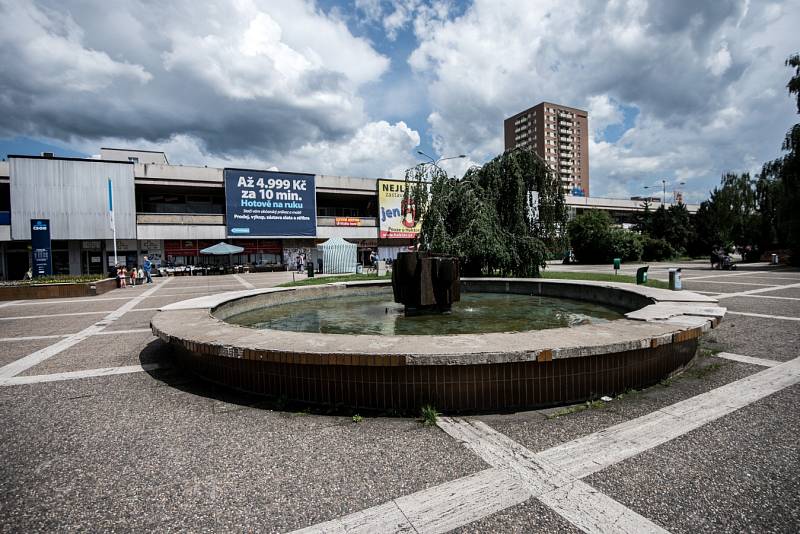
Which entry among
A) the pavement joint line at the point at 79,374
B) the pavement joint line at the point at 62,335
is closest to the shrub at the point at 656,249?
the pavement joint line at the point at 62,335

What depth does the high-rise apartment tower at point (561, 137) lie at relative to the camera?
10431 cm

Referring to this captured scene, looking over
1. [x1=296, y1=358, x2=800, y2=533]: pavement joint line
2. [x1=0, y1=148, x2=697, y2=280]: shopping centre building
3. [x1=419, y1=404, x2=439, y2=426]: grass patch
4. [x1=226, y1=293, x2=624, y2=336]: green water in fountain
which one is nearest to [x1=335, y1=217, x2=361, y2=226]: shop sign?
[x1=0, y1=148, x2=697, y2=280]: shopping centre building

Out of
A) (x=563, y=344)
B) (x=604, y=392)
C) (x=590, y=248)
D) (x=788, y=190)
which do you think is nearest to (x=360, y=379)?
(x=563, y=344)

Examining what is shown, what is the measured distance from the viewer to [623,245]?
129 ft

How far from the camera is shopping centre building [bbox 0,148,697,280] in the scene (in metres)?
30.7

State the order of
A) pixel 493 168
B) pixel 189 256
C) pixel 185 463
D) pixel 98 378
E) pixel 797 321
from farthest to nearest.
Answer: pixel 189 256 < pixel 493 168 < pixel 797 321 < pixel 98 378 < pixel 185 463

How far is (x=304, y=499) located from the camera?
8.03 ft

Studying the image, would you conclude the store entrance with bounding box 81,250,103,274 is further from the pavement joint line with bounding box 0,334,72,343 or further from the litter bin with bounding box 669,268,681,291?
the litter bin with bounding box 669,268,681,291

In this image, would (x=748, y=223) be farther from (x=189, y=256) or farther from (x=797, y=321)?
(x=189, y=256)

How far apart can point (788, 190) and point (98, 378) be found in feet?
121

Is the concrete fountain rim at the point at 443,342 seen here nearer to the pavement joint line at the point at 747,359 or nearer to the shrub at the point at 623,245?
the pavement joint line at the point at 747,359

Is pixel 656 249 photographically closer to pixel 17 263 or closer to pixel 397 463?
pixel 397 463

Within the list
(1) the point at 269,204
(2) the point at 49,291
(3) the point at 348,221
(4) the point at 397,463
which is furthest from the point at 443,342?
(3) the point at 348,221

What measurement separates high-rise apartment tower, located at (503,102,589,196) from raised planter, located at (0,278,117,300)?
103962 mm
